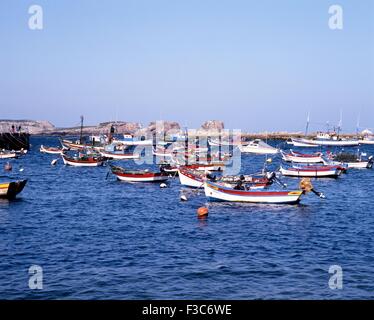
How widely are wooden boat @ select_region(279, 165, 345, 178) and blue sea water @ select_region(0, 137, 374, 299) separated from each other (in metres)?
20.6

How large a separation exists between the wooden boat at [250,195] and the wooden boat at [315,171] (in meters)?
29.6

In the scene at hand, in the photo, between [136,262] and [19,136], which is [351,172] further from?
[19,136]

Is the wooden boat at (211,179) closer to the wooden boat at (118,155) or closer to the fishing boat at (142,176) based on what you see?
the fishing boat at (142,176)

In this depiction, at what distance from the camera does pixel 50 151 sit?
436 ft

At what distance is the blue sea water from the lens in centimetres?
2041

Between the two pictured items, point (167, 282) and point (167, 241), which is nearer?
point (167, 282)

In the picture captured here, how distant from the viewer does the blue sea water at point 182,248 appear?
20406 mm

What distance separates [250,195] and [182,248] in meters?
16.9

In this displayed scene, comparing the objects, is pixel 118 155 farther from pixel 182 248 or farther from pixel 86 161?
pixel 182 248

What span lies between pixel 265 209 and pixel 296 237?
10436 mm

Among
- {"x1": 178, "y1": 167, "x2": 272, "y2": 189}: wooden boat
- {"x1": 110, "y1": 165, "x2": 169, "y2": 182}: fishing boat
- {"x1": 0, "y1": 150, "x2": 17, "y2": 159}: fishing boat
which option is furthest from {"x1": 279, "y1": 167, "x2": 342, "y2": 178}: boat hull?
{"x1": 0, "y1": 150, "x2": 17, "y2": 159}: fishing boat

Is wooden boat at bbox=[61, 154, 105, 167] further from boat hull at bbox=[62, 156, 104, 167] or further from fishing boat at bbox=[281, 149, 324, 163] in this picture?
fishing boat at bbox=[281, 149, 324, 163]
